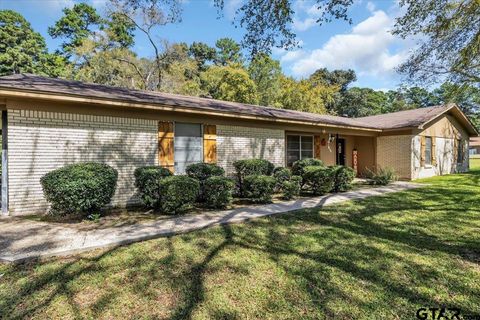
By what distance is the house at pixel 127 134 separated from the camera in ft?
20.7

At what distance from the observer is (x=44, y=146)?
659 centimetres

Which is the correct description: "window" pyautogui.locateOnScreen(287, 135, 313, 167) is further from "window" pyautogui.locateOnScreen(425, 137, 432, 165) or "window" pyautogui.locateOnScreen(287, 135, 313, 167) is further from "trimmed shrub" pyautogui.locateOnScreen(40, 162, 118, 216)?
"trimmed shrub" pyautogui.locateOnScreen(40, 162, 118, 216)

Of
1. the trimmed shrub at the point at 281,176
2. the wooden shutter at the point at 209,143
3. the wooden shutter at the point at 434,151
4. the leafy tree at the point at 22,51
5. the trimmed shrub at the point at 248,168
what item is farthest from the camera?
the leafy tree at the point at 22,51

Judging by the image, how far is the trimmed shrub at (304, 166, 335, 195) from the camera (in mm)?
9523

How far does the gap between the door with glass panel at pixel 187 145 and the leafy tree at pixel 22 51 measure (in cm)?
2187

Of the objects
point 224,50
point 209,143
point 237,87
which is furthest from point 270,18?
point 224,50

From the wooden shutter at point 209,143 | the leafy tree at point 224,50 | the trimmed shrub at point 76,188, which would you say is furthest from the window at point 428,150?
the leafy tree at point 224,50

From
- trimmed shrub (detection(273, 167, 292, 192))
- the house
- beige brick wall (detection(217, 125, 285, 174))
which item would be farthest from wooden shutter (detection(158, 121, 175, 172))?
trimmed shrub (detection(273, 167, 292, 192))

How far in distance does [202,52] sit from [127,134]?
99.2 ft

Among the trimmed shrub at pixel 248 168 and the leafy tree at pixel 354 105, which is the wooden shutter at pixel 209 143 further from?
the leafy tree at pixel 354 105

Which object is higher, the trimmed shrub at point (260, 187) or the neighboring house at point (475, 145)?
the neighboring house at point (475, 145)

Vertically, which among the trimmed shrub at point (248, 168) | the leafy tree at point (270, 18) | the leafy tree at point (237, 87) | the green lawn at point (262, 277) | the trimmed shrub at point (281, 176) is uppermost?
the leafy tree at point (237, 87)

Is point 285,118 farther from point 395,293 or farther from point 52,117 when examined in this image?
point 395,293

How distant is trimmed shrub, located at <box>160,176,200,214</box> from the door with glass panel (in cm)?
223
